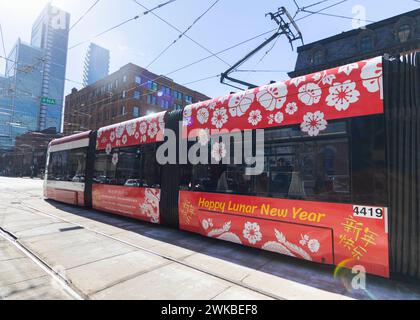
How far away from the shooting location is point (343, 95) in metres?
3.84

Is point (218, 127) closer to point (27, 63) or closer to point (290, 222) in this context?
point (290, 222)

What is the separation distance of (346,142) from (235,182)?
216cm

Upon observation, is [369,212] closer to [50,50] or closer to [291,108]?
[291,108]

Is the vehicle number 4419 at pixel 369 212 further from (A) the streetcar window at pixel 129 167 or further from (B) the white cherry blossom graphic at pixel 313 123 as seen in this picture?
(A) the streetcar window at pixel 129 167

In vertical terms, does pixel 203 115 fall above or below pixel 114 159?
above

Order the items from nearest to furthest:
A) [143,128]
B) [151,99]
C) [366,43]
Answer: [143,128] → [366,43] → [151,99]

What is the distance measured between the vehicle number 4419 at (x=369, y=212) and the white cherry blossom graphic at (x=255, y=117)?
7.48 ft

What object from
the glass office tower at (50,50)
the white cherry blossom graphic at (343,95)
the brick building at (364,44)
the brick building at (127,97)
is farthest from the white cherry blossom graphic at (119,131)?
the brick building at (127,97)

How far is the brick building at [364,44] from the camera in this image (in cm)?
1758

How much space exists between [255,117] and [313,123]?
1.16 metres

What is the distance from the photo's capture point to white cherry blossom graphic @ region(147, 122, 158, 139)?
7.01 metres

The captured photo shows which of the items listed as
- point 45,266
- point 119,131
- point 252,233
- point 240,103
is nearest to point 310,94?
point 240,103

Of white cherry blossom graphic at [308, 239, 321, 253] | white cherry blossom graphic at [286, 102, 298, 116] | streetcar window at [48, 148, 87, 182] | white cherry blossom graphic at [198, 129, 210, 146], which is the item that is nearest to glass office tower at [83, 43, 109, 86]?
streetcar window at [48, 148, 87, 182]
